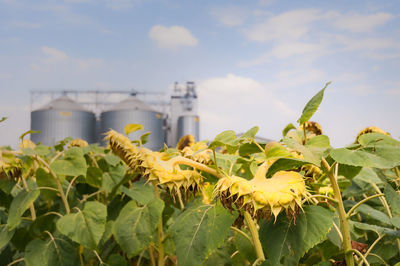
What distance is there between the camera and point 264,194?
0.52 metres

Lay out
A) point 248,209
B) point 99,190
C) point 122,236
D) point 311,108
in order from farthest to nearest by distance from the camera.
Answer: point 99,190 → point 122,236 → point 311,108 → point 248,209

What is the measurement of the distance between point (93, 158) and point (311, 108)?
1.21 metres

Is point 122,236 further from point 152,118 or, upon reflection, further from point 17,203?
point 152,118

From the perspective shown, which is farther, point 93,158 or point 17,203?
point 93,158

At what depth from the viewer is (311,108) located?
2.16 ft

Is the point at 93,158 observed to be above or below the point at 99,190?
above

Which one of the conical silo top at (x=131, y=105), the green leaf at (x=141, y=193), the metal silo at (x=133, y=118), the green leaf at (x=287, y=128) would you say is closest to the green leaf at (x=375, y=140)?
the green leaf at (x=287, y=128)

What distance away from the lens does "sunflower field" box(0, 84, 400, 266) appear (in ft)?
1.98

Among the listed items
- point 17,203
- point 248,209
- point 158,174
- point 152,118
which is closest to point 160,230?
point 17,203

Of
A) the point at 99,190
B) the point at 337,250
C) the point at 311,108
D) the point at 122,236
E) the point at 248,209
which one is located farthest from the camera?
the point at 99,190

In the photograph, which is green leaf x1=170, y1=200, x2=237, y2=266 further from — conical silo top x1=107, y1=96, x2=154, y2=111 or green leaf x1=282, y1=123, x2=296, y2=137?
conical silo top x1=107, y1=96, x2=154, y2=111

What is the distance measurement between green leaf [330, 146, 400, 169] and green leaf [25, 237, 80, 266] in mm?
954

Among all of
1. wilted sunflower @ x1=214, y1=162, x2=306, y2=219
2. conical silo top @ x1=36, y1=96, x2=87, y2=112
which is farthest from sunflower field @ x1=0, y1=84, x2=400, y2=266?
conical silo top @ x1=36, y1=96, x2=87, y2=112

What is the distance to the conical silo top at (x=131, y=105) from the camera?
14.5 metres
